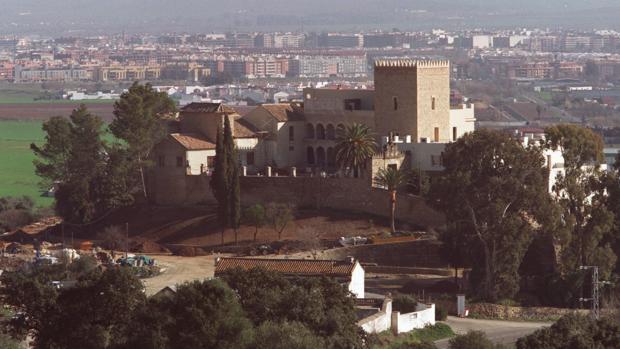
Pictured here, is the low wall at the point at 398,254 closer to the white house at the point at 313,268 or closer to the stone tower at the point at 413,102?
the white house at the point at 313,268

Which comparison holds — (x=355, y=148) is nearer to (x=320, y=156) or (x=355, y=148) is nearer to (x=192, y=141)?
(x=320, y=156)

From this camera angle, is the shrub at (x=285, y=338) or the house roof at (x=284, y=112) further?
the house roof at (x=284, y=112)

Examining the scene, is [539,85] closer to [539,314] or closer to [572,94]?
[572,94]

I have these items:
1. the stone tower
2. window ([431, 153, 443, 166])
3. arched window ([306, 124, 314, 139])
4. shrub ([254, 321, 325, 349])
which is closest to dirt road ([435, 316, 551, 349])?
shrub ([254, 321, 325, 349])

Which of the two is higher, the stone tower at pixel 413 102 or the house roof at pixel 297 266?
the stone tower at pixel 413 102

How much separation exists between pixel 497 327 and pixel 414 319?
1.84 meters

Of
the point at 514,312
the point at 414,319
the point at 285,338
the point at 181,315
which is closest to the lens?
the point at 285,338

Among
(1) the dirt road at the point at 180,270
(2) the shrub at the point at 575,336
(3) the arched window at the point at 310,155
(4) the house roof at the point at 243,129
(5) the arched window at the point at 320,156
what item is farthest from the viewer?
(3) the arched window at the point at 310,155

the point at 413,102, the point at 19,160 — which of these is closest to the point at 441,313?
the point at 413,102

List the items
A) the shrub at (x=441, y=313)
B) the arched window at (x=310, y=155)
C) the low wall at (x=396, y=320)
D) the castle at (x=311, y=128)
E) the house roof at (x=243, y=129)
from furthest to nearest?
the arched window at (x=310, y=155) < the house roof at (x=243, y=129) < the castle at (x=311, y=128) < the shrub at (x=441, y=313) < the low wall at (x=396, y=320)

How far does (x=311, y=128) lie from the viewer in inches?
1966

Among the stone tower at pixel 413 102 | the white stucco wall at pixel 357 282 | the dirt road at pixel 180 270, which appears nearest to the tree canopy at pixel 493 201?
the white stucco wall at pixel 357 282

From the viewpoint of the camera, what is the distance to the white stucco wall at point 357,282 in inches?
1470

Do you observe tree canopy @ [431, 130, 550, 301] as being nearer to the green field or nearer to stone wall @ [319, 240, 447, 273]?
stone wall @ [319, 240, 447, 273]
